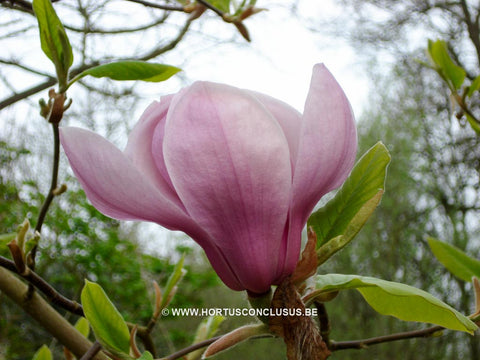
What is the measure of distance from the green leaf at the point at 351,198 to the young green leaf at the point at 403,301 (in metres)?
0.03

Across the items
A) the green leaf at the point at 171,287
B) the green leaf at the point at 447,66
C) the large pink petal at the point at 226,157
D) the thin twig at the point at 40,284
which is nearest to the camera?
the large pink petal at the point at 226,157

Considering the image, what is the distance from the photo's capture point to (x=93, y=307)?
33 cm

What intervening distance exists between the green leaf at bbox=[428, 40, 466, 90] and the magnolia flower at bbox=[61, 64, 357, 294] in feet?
1.14

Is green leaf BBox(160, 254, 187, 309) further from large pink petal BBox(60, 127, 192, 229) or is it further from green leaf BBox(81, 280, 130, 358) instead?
large pink petal BBox(60, 127, 192, 229)

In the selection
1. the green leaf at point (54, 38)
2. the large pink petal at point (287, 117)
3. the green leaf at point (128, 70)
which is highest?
the green leaf at point (54, 38)

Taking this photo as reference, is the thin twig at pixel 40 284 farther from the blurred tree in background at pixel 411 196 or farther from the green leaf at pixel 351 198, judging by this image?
the blurred tree in background at pixel 411 196

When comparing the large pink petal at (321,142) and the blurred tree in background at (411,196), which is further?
the blurred tree in background at (411,196)

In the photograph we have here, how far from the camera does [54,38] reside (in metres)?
0.32

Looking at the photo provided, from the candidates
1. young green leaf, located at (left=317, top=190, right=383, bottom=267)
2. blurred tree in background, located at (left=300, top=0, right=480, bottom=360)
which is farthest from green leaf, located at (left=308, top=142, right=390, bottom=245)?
blurred tree in background, located at (left=300, top=0, right=480, bottom=360)

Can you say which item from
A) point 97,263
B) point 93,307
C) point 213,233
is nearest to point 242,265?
point 213,233

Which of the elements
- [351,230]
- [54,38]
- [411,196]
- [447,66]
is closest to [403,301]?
[351,230]

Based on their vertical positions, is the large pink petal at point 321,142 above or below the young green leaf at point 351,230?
above

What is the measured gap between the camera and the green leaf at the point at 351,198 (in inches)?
11.6

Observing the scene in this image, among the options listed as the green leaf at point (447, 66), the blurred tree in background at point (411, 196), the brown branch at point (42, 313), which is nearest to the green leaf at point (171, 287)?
the brown branch at point (42, 313)
